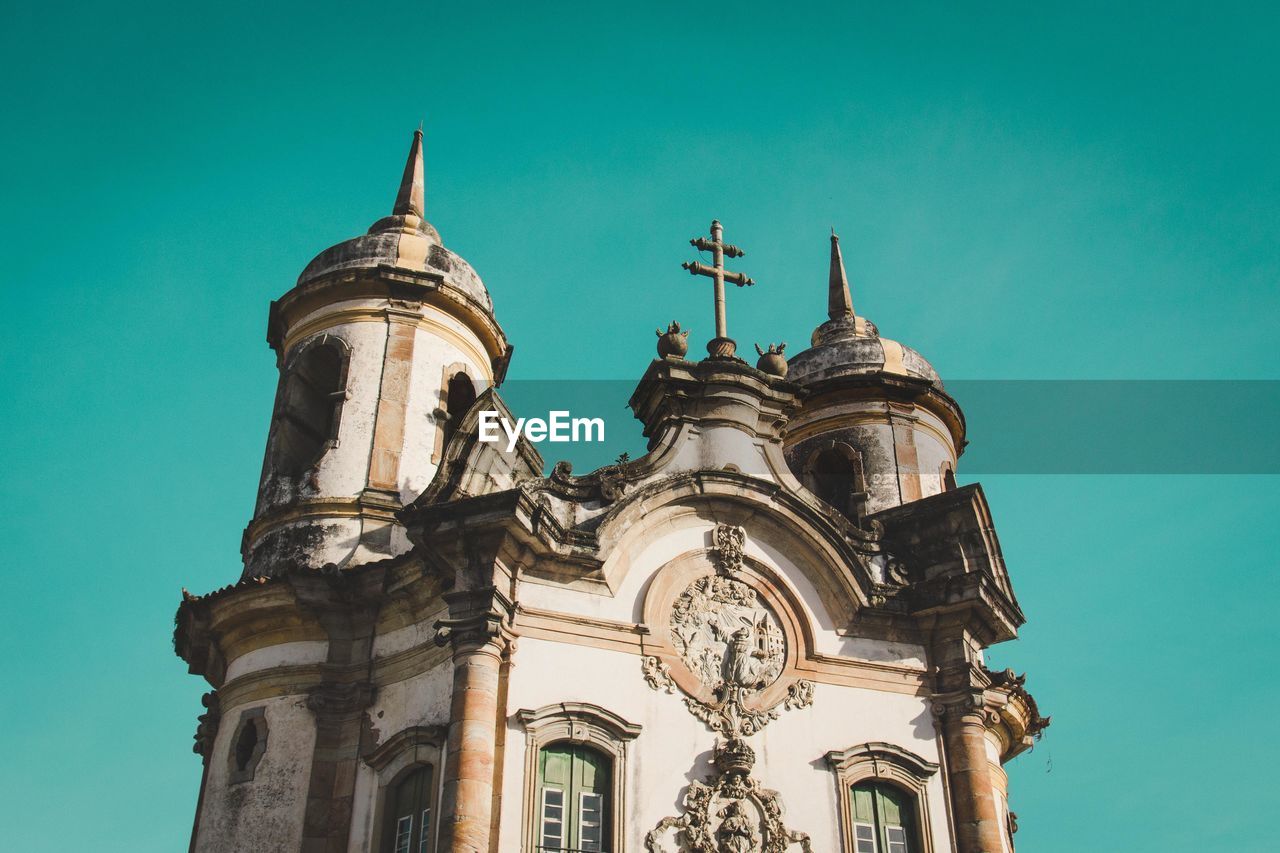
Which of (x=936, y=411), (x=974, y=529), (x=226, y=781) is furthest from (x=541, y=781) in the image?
(x=936, y=411)

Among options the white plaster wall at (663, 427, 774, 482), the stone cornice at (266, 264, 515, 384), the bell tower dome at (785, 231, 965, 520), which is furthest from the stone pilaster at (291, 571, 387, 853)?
the bell tower dome at (785, 231, 965, 520)

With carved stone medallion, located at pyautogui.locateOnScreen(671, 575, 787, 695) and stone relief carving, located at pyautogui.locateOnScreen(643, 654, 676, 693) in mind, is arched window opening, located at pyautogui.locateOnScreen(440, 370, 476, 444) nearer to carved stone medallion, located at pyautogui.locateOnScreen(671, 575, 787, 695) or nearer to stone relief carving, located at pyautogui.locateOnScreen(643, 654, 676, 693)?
carved stone medallion, located at pyautogui.locateOnScreen(671, 575, 787, 695)

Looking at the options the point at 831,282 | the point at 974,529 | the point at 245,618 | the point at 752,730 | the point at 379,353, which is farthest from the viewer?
the point at 831,282

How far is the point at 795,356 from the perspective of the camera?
25.9 m

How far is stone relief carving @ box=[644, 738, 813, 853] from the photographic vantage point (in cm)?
1556

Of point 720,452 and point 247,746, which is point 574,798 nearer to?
point 247,746

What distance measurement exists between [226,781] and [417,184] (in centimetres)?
1177

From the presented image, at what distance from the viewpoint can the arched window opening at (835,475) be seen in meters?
23.6

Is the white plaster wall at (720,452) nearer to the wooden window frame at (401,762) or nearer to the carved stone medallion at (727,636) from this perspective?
the carved stone medallion at (727,636)

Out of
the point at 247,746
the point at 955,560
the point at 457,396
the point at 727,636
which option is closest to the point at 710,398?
the point at 727,636

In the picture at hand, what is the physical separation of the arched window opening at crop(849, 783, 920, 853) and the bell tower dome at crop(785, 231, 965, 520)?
6.60 meters

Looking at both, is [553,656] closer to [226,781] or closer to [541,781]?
[541,781]

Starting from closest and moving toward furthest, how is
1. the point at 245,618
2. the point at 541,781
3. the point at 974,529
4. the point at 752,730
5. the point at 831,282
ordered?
1. the point at 541,781
2. the point at 752,730
3. the point at 245,618
4. the point at 974,529
5. the point at 831,282

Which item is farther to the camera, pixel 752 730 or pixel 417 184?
pixel 417 184
